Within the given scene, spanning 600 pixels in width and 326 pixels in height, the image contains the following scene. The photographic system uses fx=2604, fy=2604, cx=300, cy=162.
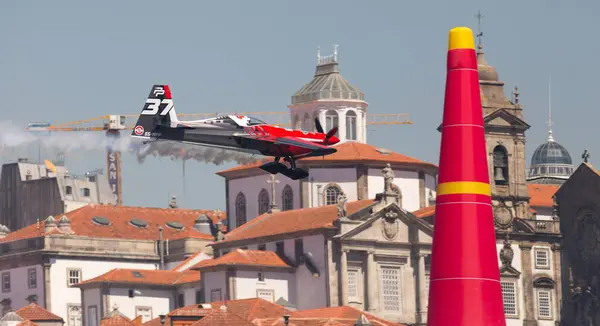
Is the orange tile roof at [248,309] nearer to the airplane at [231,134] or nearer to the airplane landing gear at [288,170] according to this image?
the airplane at [231,134]

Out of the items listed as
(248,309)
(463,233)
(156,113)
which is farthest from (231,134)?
(248,309)

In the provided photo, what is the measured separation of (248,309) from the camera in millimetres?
193750

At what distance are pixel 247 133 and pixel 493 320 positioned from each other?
19048 mm

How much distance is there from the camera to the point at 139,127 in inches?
4144

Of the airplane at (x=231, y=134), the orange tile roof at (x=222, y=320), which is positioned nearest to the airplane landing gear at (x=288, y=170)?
the airplane at (x=231, y=134)

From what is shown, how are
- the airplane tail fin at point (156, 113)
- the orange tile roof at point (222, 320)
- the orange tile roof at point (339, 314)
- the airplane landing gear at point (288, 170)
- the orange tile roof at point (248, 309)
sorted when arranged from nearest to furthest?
the airplane landing gear at point (288, 170)
the airplane tail fin at point (156, 113)
the orange tile roof at point (222, 320)
the orange tile roof at point (248, 309)
the orange tile roof at point (339, 314)

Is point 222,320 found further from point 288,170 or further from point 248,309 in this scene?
point 288,170

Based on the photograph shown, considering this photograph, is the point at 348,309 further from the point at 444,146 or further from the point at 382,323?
the point at 444,146

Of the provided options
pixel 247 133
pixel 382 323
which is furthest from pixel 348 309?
pixel 247 133

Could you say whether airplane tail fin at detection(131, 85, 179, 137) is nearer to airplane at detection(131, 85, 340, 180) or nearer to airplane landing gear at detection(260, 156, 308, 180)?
airplane at detection(131, 85, 340, 180)

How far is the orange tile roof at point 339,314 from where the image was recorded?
7604 inches

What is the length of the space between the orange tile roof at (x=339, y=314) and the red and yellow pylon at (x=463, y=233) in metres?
70.8

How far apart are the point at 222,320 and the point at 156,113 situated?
74.8 meters

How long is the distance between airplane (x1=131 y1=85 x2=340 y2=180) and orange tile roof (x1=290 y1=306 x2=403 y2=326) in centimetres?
8453
